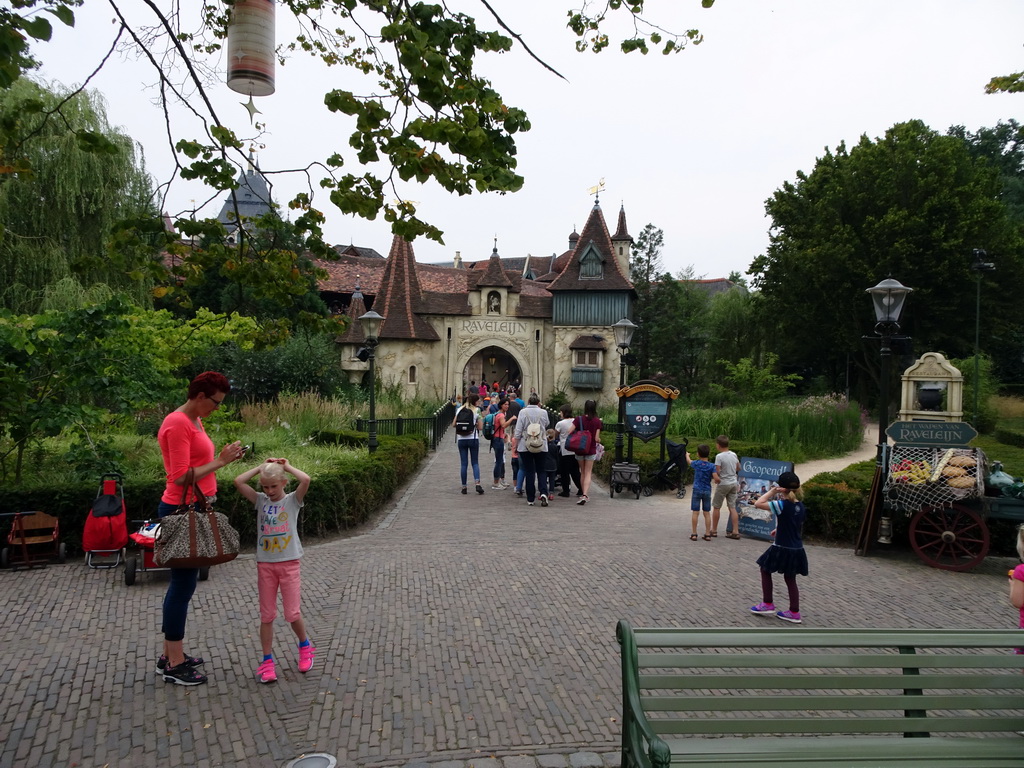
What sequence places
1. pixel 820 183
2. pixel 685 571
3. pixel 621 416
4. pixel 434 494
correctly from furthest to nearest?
pixel 820 183 < pixel 621 416 < pixel 434 494 < pixel 685 571

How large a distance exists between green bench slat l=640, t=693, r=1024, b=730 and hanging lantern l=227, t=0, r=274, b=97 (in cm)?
345

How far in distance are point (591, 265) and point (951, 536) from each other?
107 feet

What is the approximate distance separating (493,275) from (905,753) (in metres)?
38.2

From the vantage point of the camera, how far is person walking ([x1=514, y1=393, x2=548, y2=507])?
37.4 feet

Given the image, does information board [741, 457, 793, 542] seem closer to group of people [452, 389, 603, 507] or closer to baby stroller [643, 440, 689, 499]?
group of people [452, 389, 603, 507]

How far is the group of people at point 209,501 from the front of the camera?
170 inches

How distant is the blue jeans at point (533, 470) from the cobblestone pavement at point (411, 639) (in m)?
2.43

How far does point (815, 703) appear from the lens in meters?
2.89

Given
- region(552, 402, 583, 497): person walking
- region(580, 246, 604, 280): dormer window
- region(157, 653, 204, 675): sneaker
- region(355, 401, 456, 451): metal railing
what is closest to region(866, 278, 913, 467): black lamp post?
region(552, 402, 583, 497): person walking

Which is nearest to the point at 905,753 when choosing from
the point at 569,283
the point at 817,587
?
the point at 817,587

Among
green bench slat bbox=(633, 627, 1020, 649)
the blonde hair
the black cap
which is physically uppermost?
the blonde hair

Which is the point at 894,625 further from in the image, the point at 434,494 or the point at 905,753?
the point at 434,494

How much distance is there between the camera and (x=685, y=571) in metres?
7.33

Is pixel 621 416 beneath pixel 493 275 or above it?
beneath
